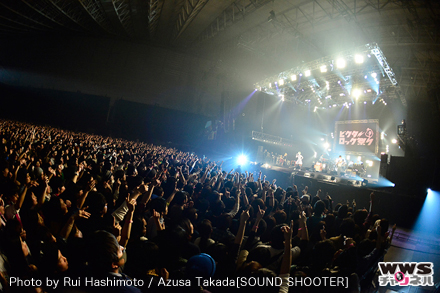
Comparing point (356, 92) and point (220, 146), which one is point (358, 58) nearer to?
point (356, 92)

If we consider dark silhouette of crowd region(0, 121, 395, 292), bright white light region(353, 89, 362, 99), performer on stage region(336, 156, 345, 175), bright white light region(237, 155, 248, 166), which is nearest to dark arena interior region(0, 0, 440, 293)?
dark silhouette of crowd region(0, 121, 395, 292)

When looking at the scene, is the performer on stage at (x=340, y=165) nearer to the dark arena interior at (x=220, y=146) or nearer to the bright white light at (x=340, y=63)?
the dark arena interior at (x=220, y=146)

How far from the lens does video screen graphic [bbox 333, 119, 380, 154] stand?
1612cm

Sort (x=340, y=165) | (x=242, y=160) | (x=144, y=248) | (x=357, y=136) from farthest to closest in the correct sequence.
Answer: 1. (x=357, y=136)
2. (x=242, y=160)
3. (x=340, y=165)
4. (x=144, y=248)

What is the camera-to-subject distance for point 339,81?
13.7 metres

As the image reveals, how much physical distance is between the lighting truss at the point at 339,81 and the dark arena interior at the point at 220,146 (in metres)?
0.13

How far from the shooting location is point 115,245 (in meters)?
1.33

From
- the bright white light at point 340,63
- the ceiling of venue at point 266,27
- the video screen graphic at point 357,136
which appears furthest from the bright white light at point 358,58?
the video screen graphic at point 357,136

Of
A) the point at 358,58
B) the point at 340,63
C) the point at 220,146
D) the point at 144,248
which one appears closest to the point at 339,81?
the point at 340,63

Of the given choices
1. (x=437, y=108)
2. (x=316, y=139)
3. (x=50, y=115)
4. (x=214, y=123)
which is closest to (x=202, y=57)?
(x=214, y=123)

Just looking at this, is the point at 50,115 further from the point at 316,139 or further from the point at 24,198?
the point at 316,139

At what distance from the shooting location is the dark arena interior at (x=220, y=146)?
1726 millimetres

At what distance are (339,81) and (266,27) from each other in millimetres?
5498

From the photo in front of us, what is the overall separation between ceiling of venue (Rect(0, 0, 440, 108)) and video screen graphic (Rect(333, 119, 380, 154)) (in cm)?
336
